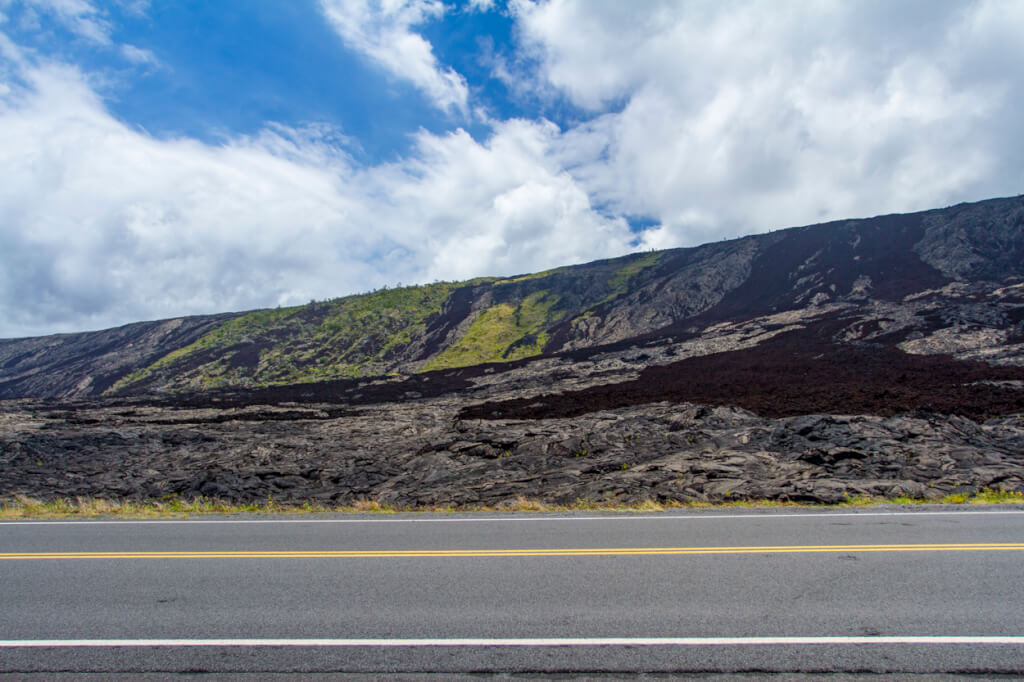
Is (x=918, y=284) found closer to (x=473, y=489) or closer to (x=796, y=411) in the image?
(x=796, y=411)

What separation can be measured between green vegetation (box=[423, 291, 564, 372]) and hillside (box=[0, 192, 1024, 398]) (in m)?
0.37

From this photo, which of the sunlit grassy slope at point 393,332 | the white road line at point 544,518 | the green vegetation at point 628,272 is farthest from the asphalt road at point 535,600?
the green vegetation at point 628,272

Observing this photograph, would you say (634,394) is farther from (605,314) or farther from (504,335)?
(504,335)

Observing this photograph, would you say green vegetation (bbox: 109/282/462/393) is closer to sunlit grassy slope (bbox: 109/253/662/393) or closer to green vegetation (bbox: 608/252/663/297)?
sunlit grassy slope (bbox: 109/253/662/393)

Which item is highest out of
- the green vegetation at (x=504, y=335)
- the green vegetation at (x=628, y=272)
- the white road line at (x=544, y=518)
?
the green vegetation at (x=628, y=272)

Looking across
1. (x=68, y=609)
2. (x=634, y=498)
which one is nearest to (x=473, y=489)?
(x=634, y=498)

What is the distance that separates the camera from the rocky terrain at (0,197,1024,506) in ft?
51.9

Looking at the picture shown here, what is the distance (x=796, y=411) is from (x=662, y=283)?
60.6 m

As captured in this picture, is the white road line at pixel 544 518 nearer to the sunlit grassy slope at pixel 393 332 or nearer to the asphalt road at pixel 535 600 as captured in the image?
the asphalt road at pixel 535 600

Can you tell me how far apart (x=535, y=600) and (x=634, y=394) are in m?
27.8

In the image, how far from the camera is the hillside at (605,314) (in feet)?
156

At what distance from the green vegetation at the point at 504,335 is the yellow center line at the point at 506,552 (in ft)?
199

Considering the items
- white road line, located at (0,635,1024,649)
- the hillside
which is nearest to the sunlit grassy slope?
the hillside

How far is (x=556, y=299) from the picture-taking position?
95.4m
